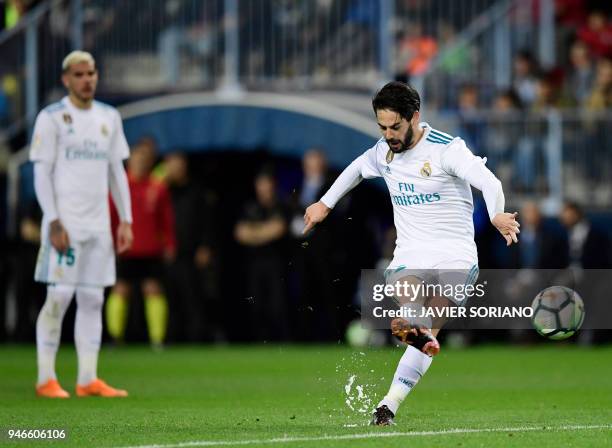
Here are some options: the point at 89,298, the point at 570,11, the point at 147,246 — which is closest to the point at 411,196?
the point at 89,298

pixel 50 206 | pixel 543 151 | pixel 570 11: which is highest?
pixel 570 11

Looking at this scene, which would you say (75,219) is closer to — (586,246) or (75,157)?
(75,157)

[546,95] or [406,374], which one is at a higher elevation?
[546,95]

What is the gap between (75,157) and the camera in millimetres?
13070

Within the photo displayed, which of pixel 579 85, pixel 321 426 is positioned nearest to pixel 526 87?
pixel 579 85

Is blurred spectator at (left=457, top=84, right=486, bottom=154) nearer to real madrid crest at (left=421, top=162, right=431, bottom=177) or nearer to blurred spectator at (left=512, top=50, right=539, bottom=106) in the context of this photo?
blurred spectator at (left=512, top=50, right=539, bottom=106)

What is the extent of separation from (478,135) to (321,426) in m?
11.5

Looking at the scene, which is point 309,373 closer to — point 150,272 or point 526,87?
point 150,272

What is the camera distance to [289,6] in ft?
70.1

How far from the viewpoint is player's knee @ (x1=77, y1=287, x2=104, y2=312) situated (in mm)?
13117

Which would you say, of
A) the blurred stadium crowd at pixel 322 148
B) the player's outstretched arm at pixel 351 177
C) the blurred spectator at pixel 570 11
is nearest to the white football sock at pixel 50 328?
the player's outstretched arm at pixel 351 177

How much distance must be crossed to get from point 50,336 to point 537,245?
954 cm

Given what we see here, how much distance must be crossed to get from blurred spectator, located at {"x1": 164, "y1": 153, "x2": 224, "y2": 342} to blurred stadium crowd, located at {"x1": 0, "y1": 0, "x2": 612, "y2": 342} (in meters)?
0.02

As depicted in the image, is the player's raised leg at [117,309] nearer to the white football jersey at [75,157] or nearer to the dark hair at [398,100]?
the white football jersey at [75,157]
